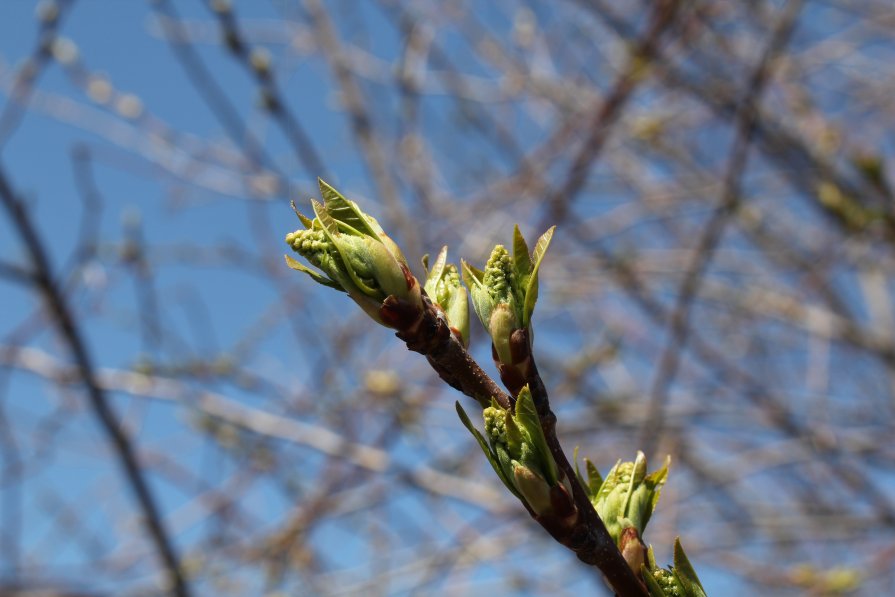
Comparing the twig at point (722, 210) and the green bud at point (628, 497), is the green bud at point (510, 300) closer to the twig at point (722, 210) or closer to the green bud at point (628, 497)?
the green bud at point (628, 497)

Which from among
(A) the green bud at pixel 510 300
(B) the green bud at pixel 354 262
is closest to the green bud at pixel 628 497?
(A) the green bud at pixel 510 300

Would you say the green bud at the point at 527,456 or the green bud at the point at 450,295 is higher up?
the green bud at the point at 450,295

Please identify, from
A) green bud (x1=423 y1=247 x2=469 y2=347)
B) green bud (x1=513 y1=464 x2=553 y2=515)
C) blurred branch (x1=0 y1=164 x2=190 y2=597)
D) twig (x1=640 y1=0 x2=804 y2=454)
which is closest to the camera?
green bud (x1=513 y1=464 x2=553 y2=515)

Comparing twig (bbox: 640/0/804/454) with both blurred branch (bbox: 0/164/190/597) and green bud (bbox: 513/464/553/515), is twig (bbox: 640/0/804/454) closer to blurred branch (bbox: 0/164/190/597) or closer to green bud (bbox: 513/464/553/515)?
blurred branch (bbox: 0/164/190/597)

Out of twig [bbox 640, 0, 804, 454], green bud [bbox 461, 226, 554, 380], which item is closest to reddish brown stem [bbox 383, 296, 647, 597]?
green bud [bbox 461, 226, 554, 380]

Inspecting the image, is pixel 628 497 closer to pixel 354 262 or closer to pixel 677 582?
pixel 677 582

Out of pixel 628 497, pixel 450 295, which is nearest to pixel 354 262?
pixel 450 295
